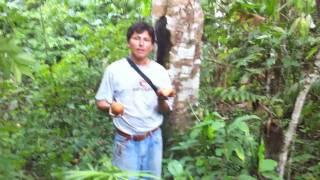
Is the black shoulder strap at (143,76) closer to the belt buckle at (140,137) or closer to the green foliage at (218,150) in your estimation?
the belt buckle at (140,137)

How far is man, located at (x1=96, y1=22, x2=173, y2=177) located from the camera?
151 inches

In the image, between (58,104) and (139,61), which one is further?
(58,104)

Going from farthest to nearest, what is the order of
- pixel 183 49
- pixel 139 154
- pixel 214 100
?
pixel 214 100 < pixel 183 49 < pixel 139 154

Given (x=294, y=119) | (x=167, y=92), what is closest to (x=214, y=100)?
(x=294, y=119)

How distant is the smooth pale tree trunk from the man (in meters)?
0.67

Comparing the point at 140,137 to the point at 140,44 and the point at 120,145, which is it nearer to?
the point at 120,145

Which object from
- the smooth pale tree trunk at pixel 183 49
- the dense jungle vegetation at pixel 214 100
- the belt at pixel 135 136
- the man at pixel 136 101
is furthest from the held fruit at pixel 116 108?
the smooth pale tree trunk at pixel 183 49

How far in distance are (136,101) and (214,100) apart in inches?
54.5

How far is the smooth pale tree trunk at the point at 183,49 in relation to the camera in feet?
15.0

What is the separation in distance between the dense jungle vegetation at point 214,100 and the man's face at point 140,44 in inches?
27.7

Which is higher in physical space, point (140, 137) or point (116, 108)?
point (116, 108)

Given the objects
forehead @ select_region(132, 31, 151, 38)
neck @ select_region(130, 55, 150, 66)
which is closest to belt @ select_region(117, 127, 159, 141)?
neck @ select_region(130, 55, 150, 66)

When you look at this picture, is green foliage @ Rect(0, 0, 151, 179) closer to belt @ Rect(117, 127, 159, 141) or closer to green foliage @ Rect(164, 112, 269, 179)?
belt @ Rect(117, 127, 159, 141)

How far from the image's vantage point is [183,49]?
15.1 ft
